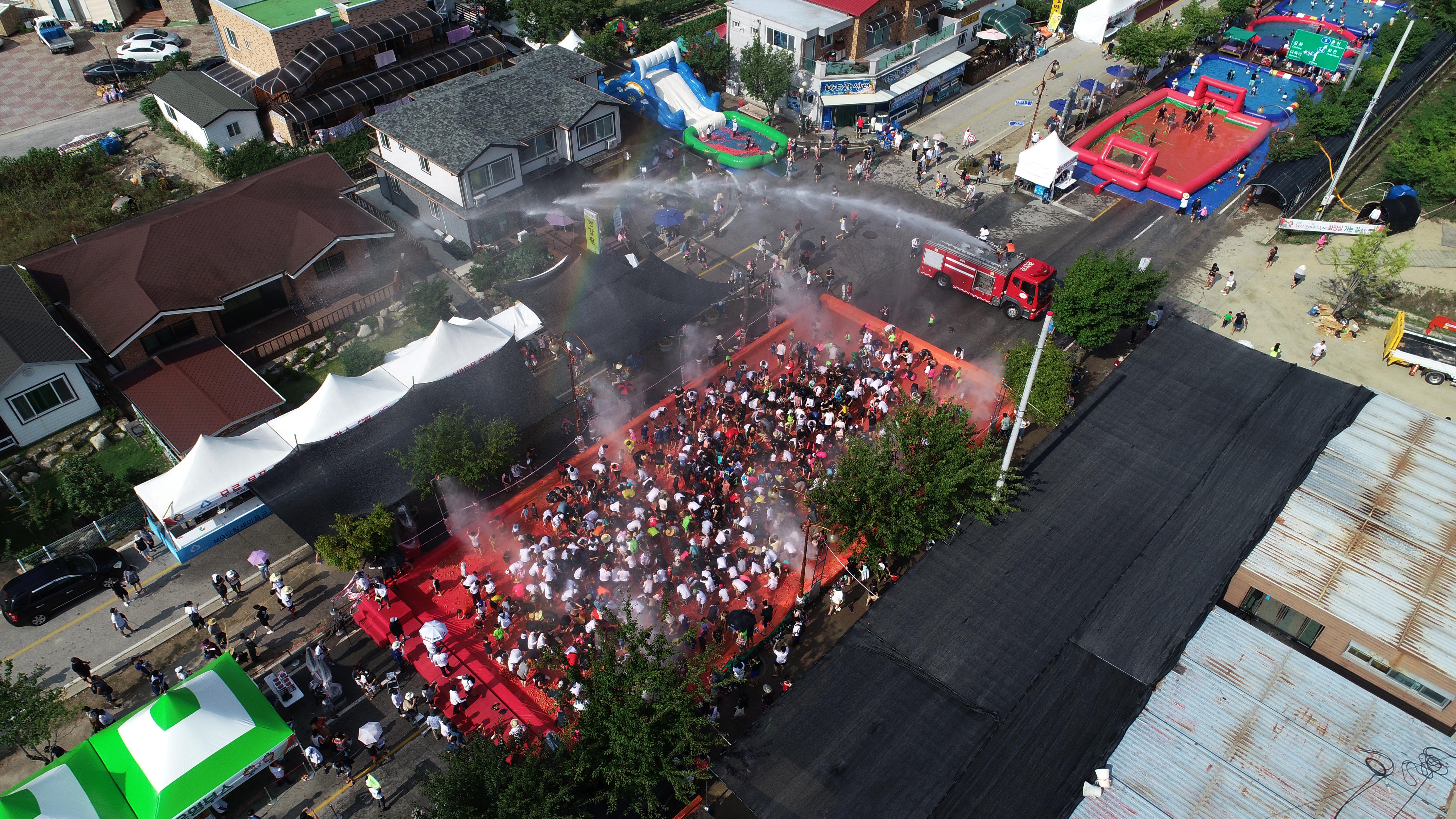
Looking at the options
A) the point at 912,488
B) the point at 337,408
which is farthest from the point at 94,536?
the point at 912,488

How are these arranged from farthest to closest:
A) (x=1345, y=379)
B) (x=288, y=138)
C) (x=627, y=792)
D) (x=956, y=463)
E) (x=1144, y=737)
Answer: (x=288, y=138), (x=1345, y=379), (x=956, y=463), (x=1144, y=737), (x=627, y=792)

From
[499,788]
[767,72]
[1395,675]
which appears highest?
[767,72]

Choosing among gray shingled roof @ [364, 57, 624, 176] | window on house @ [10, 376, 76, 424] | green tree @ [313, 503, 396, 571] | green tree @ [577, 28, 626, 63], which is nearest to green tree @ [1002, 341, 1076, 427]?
green tree @ [313, 503, 396, 571]

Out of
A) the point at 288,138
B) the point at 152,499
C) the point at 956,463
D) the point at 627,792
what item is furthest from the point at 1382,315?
the point at 288,138

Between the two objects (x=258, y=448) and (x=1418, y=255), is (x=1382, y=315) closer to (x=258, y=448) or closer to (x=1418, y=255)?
(x=1418, y=255)

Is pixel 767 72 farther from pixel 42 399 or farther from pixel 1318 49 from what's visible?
pixel 42 399

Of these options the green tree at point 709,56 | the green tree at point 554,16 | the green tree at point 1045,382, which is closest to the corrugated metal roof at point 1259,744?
the green tree at point 1045,382

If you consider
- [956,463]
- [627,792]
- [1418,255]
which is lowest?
[1418,255]

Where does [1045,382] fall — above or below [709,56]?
below
